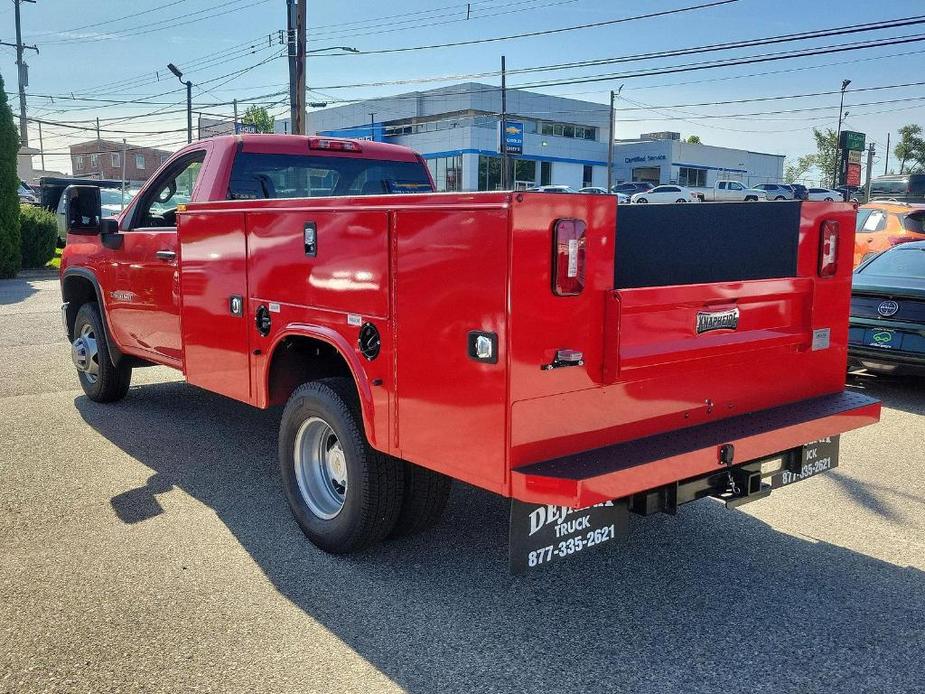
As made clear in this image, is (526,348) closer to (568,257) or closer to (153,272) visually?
(568,257)

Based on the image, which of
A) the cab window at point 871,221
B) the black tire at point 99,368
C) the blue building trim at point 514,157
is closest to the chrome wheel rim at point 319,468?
the black tire at point 99,368

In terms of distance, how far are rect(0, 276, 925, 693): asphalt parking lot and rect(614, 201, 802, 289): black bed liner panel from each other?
144 cm

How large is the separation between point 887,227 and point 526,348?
11.9 m

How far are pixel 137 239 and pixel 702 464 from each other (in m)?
4.52

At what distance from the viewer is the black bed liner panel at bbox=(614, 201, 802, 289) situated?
396cm

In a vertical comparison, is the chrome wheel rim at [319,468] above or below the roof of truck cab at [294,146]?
below

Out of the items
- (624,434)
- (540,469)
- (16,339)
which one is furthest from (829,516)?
(16,339)

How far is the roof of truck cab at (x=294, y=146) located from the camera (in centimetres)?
567

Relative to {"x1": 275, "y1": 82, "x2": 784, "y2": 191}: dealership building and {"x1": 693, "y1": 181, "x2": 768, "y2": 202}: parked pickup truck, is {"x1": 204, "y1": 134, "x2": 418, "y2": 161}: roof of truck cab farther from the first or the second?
{"x1": 275, "y1": 82, "x2": 784, "y2": 191}: dealership building

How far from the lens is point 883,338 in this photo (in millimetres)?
7797

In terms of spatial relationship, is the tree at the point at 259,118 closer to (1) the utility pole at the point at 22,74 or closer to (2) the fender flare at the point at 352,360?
(1) the utility pole at the point at 22,74

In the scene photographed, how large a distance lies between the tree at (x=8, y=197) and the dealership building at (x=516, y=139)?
36.3 metres

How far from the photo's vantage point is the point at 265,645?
3.42 metres

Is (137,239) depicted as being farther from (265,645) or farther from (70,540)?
(265,645)
